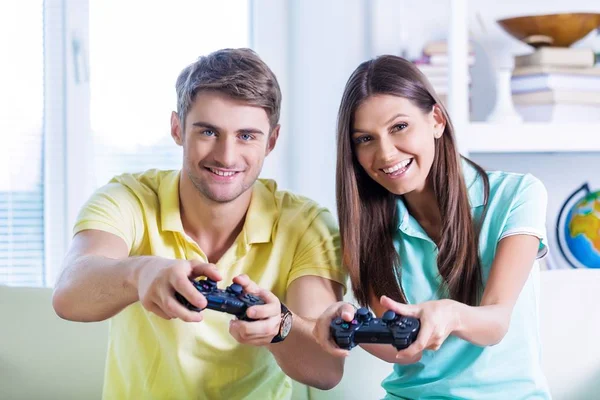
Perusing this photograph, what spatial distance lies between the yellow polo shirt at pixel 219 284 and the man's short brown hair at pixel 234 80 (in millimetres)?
184

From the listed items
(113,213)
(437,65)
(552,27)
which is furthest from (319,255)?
(552,27)

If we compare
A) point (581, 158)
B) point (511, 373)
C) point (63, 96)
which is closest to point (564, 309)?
point (511, 373)

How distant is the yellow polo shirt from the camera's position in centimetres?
162

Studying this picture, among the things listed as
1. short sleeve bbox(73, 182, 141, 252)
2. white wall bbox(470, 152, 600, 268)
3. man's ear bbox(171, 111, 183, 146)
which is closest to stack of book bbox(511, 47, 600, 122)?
white wall bbox(470, 152, 600, 268)

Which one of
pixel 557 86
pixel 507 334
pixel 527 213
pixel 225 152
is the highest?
pixel 557 86

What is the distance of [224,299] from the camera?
4.01ft

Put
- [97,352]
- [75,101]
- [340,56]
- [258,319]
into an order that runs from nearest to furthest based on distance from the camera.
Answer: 1. [258,319]
2. [97,352]
3. [340,56]
4. [75,101]

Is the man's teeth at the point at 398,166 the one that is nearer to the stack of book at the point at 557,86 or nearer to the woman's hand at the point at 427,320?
the woman's hand at the point at 427,320

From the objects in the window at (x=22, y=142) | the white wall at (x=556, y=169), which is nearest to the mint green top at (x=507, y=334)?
the white wall at (x=556, y=169)

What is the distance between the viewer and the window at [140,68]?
271cm

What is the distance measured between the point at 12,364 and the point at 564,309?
1195 millimetres

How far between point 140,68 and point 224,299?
1.65m

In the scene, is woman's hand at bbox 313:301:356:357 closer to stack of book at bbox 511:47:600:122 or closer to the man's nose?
the man's nose

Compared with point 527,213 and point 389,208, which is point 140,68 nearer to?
point 389,208
